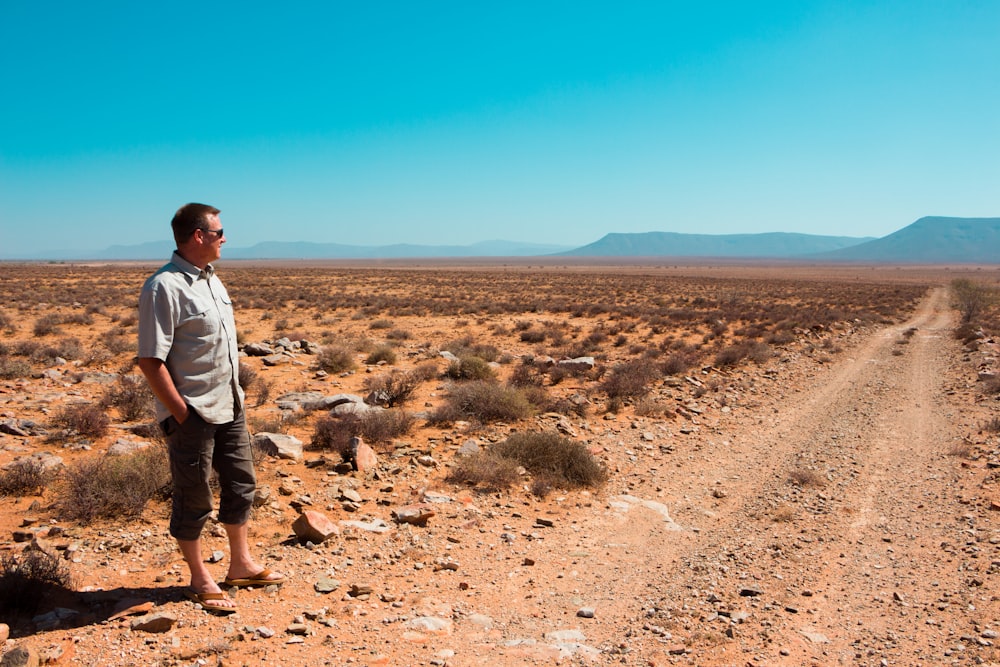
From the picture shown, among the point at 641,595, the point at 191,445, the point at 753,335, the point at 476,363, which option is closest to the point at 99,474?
the point at 191,445

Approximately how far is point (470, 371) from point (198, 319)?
8.37 metres

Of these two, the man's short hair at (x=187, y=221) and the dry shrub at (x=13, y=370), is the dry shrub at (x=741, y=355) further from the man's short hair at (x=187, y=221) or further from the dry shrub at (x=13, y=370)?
the dry shrub at (x=13, y=370)

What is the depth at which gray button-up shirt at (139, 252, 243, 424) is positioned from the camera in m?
3.09

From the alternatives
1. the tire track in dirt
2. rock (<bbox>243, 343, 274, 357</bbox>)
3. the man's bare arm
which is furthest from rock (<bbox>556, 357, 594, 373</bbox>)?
the man's bare arm

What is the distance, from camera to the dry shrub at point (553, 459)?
21.2ft

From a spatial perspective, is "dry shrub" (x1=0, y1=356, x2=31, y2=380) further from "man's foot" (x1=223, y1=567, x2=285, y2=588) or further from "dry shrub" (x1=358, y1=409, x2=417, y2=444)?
"man's foot" (x1=223, y1=567, x2=285, y2=588)

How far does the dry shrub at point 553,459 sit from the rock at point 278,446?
7.11 feet

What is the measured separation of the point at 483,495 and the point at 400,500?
0.84 m

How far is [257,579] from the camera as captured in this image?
3.90 meters

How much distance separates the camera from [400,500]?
5668 millimetres

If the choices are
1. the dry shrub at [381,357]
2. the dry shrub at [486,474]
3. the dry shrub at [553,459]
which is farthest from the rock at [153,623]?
the dry shrub at [381,357]

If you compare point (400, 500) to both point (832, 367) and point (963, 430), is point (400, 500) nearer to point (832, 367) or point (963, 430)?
point (963, 430)

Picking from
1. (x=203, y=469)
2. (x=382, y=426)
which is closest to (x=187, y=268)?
(x=203, y=469)

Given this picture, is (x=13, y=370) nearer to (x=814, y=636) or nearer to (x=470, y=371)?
(x=470, y=371)
